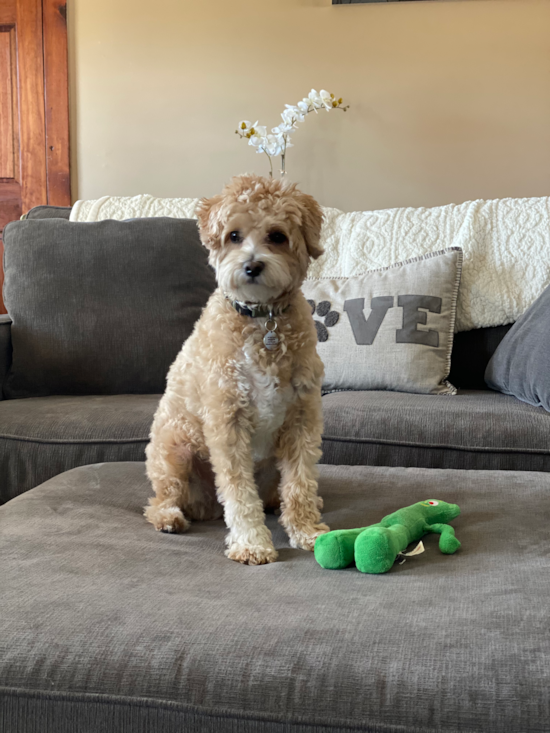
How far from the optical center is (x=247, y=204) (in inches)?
53.1

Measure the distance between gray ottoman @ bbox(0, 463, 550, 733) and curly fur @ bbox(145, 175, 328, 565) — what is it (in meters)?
0.18

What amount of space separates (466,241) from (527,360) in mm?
655

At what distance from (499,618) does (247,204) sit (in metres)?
0.90

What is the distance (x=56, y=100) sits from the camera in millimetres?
3803

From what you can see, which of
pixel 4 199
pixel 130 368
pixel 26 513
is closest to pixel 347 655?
pixel 26 513

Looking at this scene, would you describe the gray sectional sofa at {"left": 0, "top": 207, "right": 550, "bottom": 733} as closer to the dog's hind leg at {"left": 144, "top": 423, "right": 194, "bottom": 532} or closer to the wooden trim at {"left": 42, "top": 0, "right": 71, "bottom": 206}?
the dog's hind leg at {"left": 144, "top": 423, "right": 194, "bottom": 532}

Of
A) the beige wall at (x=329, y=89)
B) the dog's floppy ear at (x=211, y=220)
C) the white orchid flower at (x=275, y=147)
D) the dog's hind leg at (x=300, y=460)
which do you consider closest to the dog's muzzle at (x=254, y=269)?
the dog's floppy ear at (x=211, y=220)

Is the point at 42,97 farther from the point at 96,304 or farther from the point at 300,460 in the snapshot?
the point at 300,460

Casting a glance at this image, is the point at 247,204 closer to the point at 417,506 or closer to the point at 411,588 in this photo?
the point at 417,506

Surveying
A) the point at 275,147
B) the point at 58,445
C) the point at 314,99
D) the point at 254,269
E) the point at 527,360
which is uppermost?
the point at 314,99

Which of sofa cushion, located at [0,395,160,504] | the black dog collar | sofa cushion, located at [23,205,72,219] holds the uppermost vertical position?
sofa cushion, located at [23,205,72,219]

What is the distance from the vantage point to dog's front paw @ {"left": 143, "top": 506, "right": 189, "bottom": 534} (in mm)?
1381

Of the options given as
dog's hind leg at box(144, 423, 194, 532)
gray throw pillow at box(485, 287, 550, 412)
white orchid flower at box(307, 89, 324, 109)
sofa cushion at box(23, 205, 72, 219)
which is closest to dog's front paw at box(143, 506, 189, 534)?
dog's hind leg at box(144, 423, 194, 532)

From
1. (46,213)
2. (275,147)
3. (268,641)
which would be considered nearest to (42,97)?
(46,213)
